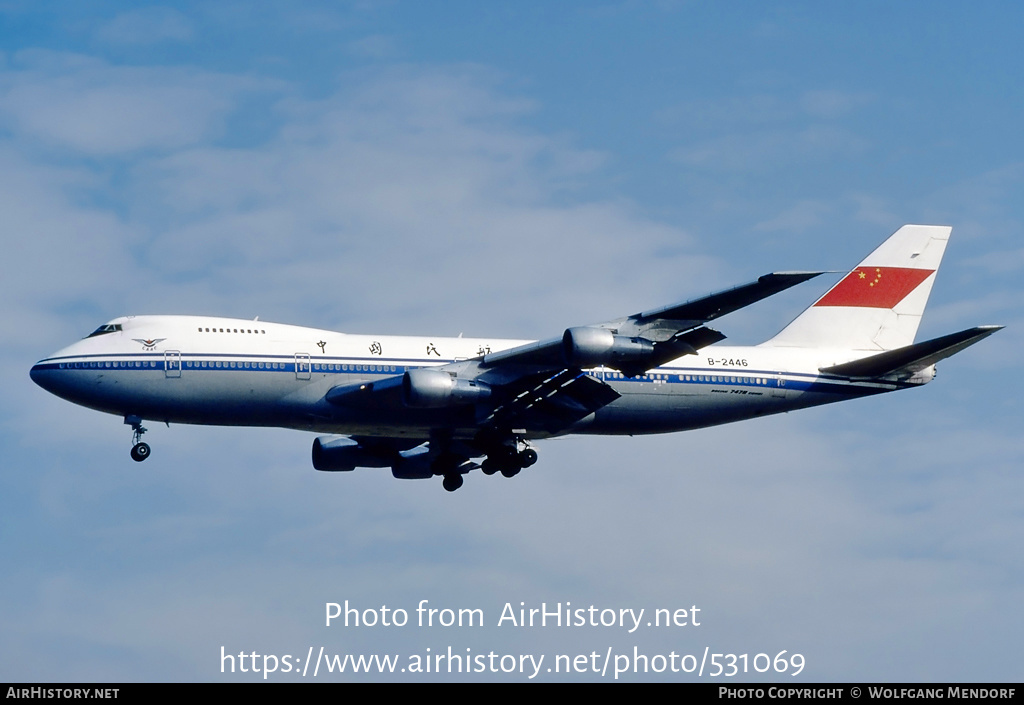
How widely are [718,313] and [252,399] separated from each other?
15.6 m

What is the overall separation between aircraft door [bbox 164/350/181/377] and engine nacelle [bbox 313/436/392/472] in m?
9.20

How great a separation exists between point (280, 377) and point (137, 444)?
5414 mm

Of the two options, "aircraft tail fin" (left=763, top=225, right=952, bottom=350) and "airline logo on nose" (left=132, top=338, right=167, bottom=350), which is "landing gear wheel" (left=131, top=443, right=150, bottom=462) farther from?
"aircraft tail fin" (left=763, top=225, right=952, bottom=350)

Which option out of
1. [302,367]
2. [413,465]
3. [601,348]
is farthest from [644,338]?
[413,465]

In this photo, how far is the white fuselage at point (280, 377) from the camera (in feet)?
151

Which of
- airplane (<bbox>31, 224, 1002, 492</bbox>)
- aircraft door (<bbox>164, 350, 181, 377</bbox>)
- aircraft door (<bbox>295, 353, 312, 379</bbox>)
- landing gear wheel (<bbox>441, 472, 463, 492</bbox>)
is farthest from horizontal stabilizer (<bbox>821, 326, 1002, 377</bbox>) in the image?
aircraft door (<bbox>164, 350, 181, 377</bbox>)

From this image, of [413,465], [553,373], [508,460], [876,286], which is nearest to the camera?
[553,373]

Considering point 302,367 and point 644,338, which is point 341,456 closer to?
point 302,367

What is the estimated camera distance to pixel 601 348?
4334cm

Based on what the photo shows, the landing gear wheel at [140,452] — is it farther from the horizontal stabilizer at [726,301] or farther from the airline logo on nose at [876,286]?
the airline logo on nose at [876,286]

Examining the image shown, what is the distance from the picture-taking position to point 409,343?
1932 inches
